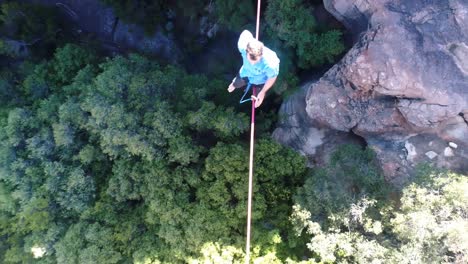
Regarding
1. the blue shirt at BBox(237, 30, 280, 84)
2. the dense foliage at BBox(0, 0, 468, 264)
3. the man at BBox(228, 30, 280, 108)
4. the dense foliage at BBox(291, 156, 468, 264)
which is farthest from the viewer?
the dense foliage at BBox(0, 0, 468, 264)

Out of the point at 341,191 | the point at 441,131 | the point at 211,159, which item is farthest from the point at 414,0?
the point at 211,159

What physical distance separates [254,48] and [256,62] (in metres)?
0.59

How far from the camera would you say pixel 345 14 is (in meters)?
8.97

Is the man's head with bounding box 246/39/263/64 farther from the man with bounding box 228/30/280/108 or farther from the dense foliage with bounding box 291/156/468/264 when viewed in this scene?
the dense foliage with bounding box 291/156/468/264

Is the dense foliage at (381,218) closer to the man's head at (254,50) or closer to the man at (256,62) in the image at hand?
the man at (256,62)

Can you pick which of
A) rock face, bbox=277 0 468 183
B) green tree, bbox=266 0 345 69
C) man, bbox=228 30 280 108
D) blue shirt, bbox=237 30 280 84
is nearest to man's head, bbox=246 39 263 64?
man, bbox=228 30 280 108

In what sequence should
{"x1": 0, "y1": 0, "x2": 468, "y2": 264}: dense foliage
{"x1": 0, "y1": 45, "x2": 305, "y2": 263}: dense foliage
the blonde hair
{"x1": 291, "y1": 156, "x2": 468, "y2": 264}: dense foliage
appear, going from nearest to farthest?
the blonde hair, {"x1": 291, "y1": 156, "x2": 468, "y2": 264}: dense foliage, {"x1": 0, "y1": 0, "x2": 468, "y2": 264}: dense foliage, {"x1": 0, "y1": 45, "x2": 305, "y2": 263}: dense foliage

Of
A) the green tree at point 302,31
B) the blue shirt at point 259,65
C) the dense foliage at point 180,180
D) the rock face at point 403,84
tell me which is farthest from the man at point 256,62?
the green tree at point 302,31

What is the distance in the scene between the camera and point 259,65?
7273 millimetres

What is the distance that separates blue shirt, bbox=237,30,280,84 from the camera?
6949 mm

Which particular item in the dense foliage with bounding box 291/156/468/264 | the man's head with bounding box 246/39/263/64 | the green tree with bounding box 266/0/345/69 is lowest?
the dense foliage with bounding box 291/156/468/264

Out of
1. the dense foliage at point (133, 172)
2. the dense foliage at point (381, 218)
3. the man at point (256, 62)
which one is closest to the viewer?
the man at point (256, 62)

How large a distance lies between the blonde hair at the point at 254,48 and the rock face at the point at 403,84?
8.75 ft

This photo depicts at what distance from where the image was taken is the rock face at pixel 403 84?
7656mm
